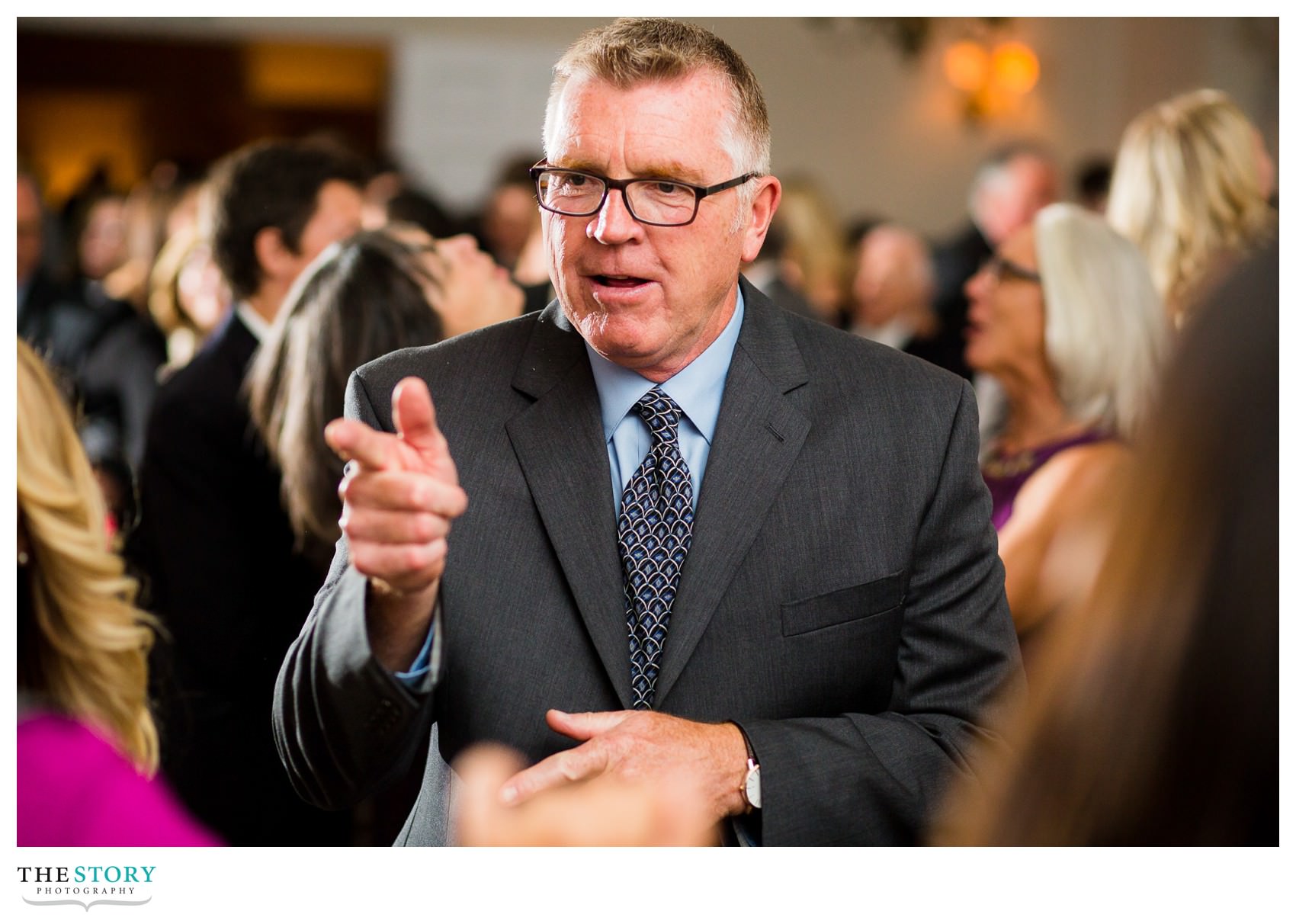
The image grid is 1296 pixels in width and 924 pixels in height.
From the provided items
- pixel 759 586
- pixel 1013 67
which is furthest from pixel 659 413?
pixel 1013 67

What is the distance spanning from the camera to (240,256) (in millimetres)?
2826

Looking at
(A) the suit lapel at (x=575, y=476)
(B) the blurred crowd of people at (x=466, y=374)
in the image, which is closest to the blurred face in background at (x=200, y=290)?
(B) the blurred crowd of people at (x=466, y=374)

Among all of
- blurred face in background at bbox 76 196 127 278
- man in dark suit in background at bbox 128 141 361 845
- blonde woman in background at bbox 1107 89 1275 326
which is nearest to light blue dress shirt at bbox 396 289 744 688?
Answer: man in dark suit in background at bbox 128 141 361 845

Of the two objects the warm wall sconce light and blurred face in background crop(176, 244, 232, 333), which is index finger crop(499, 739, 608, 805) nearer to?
blurred face in background crop(176, 244, 232, 333)

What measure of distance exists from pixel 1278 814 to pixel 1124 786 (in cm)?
16

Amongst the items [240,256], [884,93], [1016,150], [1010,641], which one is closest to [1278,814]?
[1010,641]

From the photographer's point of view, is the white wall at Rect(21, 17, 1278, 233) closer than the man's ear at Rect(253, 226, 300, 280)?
No

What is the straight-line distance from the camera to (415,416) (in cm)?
128

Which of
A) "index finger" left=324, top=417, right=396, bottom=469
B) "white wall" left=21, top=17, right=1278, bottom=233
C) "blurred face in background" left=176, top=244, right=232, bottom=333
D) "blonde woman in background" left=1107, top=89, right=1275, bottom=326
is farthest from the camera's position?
"white wall" left=21, top=17, right=1278, bottom=233

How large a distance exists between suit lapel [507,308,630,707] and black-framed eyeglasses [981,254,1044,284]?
1.32m

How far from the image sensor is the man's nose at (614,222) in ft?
5.10

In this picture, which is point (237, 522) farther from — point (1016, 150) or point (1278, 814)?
point (1016, 150)

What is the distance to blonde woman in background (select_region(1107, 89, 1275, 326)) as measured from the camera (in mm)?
3203

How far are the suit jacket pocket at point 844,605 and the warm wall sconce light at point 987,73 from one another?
7046 mm
